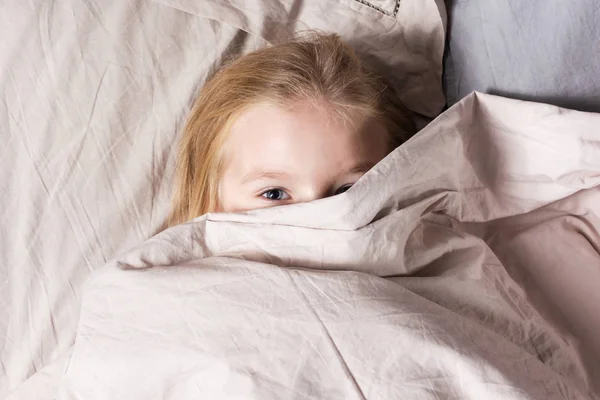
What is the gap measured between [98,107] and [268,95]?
0.85 ft

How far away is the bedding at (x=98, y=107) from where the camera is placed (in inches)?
41.0

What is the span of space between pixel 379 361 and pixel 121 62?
60 cm

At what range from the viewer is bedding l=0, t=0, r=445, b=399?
3.42 feet

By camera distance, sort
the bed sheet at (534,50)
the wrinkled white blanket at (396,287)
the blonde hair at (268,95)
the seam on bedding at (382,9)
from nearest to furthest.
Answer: the wrinkled white blanket at (396,287), the bed sheet at (534,50), the blonde hair at (268,95), the seam on bedding at (382,9)

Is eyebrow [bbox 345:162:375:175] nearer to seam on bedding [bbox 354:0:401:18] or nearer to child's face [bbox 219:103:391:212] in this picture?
child's face [bbox 219:103:391:212]

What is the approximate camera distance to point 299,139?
96 cm

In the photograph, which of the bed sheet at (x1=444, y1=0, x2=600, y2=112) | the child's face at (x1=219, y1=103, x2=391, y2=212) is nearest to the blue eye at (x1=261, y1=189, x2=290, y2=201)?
the child's face at (x1=219, y1=103, x2=391, y2=212)

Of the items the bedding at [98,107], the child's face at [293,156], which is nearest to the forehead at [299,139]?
the child's face at [293,156]

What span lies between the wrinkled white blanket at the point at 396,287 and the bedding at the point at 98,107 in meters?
0.19

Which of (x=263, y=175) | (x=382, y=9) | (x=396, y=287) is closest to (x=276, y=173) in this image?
(x=263, y=175)

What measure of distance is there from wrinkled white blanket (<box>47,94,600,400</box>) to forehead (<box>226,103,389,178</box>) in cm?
10

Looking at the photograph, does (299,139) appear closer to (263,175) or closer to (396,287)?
(263,175)

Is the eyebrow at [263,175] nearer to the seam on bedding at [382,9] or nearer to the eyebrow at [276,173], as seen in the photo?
the eyebrow at [276,173]

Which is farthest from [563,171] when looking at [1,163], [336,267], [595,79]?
[1,163]
